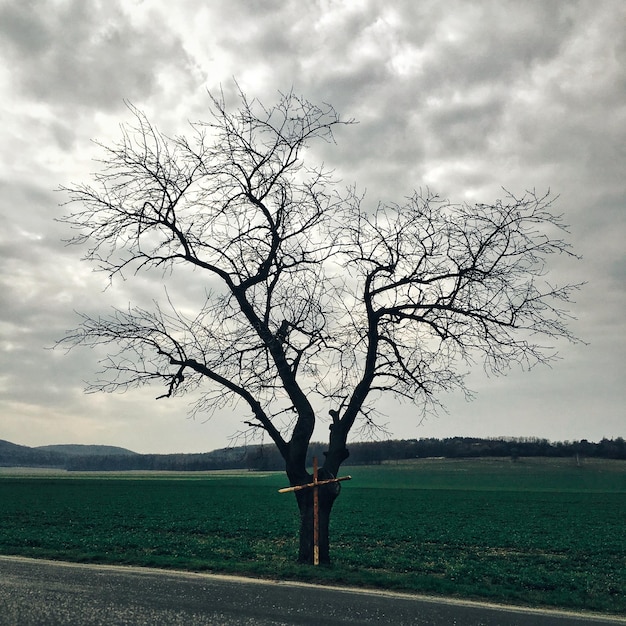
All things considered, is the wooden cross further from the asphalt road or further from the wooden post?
the asphalt road

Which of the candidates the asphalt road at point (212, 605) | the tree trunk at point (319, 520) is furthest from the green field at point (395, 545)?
the asphalt road at point (212, 605)

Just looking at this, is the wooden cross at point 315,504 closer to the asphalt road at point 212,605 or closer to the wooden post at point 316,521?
the wooden post at point 316,521

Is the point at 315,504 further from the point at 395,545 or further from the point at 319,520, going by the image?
the point at 395,545

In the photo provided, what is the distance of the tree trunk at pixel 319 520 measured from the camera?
12.9 m

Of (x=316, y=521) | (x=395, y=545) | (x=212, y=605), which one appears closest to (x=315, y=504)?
(x=316, y=521)

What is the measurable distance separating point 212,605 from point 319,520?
548cm

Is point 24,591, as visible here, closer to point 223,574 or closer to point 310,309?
point 223,574

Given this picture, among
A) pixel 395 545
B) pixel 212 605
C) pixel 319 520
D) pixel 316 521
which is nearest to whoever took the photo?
pixel 212 605

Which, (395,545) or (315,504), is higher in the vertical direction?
(315,504)

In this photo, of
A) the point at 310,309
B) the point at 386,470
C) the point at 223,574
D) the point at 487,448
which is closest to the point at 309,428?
the point at 310,309

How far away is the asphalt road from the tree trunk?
3.00 metres

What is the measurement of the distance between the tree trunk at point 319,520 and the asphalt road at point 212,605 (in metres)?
3.00

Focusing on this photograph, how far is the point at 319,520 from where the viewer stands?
42.8 feet

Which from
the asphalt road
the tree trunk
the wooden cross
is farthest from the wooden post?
the asphalt road
